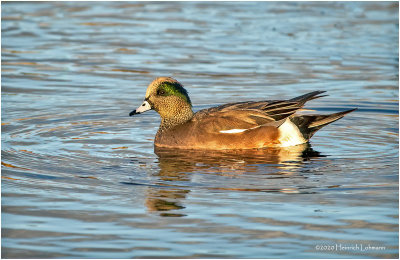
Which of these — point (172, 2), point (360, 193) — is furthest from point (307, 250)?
point (172, 2)

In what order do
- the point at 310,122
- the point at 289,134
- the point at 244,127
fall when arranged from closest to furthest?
the point at 244,127, the point at 289,134, the point at 310,122

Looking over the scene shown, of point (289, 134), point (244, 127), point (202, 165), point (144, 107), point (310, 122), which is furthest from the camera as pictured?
point (144, 107)

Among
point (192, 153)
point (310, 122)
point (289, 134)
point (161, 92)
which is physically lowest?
point (192, 153)

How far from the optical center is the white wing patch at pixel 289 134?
907 cm

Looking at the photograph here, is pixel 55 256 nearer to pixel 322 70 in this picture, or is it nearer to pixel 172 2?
pixel 322 70

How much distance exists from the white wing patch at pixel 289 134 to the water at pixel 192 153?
0.70ft

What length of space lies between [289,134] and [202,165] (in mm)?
1415

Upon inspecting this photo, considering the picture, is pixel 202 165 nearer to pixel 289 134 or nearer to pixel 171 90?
pixel 289 134

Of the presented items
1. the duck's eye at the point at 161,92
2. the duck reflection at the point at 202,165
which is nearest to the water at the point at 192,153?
the duck reflection at the point at 202,165

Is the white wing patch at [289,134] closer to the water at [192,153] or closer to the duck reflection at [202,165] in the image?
the duck reflection at [202,165]

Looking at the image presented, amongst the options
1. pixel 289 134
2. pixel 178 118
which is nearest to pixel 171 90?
pixel 178 118

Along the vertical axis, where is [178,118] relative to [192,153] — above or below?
above

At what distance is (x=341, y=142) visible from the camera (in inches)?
359

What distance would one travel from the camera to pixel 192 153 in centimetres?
877
